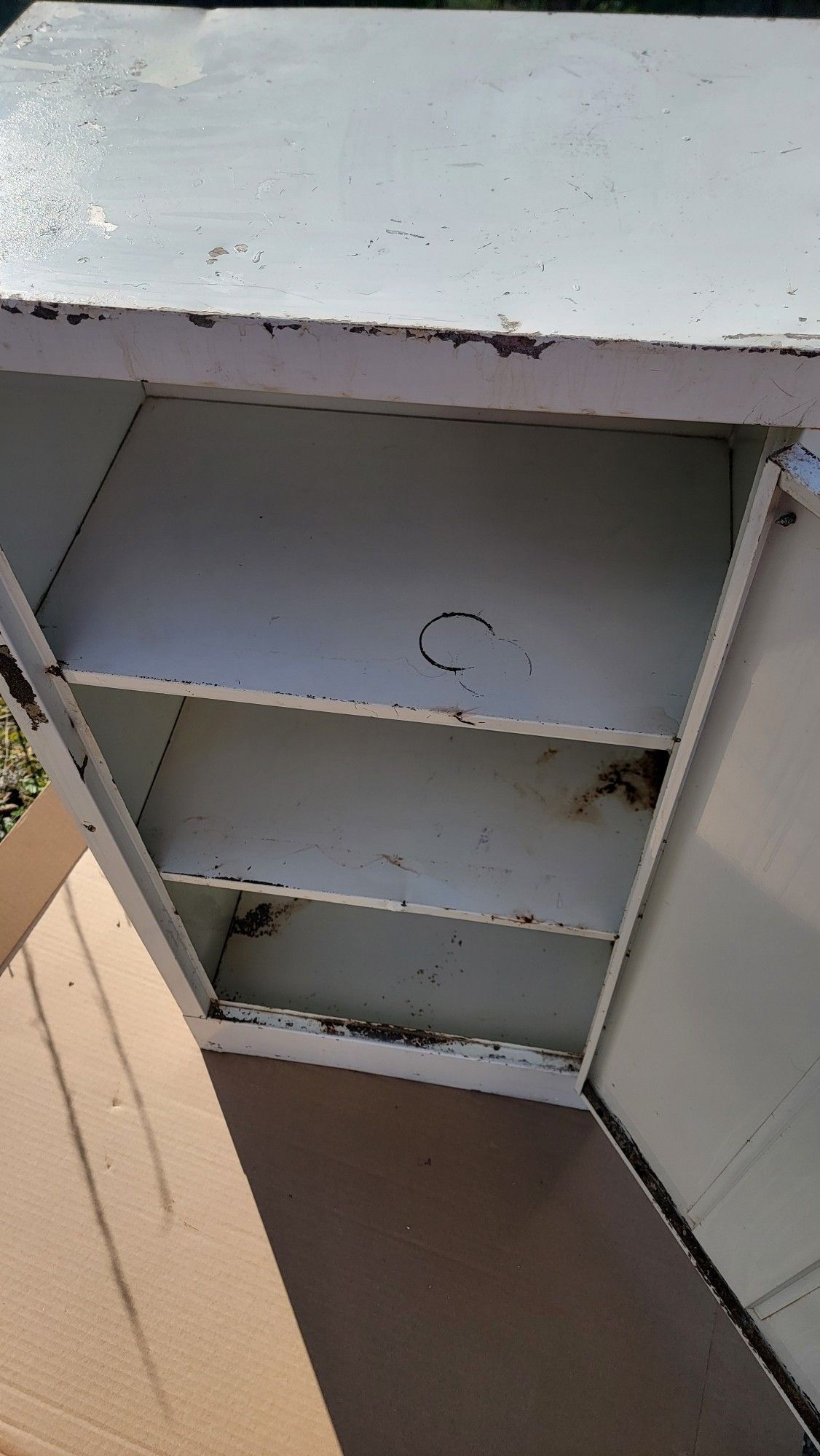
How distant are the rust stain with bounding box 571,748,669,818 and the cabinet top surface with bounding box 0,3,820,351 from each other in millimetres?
566

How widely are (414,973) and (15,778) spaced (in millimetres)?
904

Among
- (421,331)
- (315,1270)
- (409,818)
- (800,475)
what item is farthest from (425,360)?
(315,1270)

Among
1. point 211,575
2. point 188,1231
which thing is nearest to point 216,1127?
point 188,1231

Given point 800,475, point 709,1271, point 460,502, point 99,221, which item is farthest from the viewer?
point 709,1271

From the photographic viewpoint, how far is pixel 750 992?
0.66 meters

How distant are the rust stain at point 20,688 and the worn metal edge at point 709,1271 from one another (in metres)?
0.79

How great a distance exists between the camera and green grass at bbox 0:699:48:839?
5.23 feet

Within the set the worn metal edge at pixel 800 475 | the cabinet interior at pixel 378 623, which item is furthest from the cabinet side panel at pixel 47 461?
the worn metal edge at pixel 800 475

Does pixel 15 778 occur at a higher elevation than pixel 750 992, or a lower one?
higher

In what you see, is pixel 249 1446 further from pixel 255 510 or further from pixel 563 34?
pixel 563 34

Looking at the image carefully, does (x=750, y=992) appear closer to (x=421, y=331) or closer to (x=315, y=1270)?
(x=421, y=331)

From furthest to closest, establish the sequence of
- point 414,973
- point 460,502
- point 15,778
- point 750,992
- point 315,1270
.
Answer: point 15,778 < point 414,973 < point 315,1270 < point 460,502 < point 750,992

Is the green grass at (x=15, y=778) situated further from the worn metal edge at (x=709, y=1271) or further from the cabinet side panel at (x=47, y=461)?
the worn metal edge at (x=709, y=1271)

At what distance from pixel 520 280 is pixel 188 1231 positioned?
1195mm
